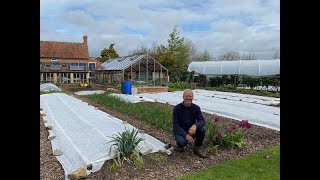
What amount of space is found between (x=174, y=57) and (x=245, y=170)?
2580 centimetres

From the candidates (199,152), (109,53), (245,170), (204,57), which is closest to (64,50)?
(109,53)

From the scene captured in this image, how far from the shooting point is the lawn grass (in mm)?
4273

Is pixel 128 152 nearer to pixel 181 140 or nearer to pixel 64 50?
pixel 181 140

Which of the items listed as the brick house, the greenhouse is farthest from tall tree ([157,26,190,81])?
the brick house

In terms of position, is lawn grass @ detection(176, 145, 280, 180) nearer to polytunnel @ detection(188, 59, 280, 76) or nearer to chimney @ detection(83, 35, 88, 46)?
polytunnel @ detection(188, 59, 280, 76)

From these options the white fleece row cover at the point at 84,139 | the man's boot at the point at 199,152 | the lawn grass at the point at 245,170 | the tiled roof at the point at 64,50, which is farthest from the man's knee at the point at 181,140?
the tiled roof at the point at 64,50

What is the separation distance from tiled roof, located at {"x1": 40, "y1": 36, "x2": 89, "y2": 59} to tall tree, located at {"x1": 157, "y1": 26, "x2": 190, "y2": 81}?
18883 mm

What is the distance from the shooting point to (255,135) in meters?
7.00

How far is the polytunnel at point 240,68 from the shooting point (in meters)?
24.0

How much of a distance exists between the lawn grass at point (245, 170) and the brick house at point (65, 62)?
32414 millimetres

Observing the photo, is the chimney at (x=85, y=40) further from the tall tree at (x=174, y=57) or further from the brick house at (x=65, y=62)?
the tall tree at (x=174, y=57)

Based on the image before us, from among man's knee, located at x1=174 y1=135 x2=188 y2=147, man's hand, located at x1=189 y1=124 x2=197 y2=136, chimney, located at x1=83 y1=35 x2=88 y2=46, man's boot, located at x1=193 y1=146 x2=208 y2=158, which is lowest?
man's boot, located at x1=193 y1=146 x2=208 y2=158

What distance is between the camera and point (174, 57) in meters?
30.0
